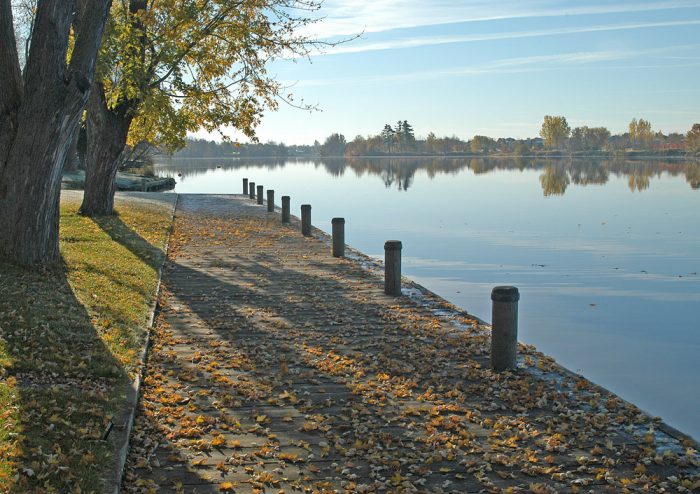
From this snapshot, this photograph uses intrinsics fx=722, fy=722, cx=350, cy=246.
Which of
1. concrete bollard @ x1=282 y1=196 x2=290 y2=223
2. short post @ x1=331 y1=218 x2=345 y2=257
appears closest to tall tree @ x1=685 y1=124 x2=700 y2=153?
concrete bollard @ x1=282 y1=196 x2=290 y2=223

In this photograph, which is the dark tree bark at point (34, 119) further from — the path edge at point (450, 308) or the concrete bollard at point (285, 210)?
the concrete bollard at point (285, 210)

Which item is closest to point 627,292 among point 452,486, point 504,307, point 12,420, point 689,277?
point 689,277

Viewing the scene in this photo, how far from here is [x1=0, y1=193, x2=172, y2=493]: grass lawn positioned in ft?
17.2

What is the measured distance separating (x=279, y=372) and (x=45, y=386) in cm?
249

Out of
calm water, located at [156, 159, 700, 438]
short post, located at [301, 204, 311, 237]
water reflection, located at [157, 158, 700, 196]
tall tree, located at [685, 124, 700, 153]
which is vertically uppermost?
tall tree, located at [685, 124, 700, 153]

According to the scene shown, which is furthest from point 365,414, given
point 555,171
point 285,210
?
point 555,171

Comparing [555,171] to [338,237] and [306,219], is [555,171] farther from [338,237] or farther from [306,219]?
[338,237]

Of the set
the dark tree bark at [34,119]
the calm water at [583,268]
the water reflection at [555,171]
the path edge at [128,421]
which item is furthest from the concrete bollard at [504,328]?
the water reflection at [555,171]

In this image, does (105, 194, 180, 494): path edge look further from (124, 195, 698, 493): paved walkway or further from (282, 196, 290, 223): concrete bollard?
(282, 196, 290, 223): concrete bollard

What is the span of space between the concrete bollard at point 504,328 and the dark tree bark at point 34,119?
747 centimetres

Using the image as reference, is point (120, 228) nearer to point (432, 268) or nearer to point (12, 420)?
point (432, 268)

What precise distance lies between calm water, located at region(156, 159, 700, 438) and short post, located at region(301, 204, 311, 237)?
9.76 ft

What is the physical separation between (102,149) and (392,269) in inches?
497

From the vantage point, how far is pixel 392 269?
12820 millimetres
